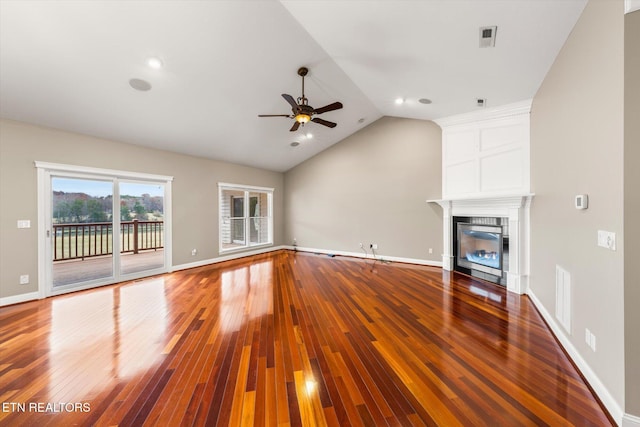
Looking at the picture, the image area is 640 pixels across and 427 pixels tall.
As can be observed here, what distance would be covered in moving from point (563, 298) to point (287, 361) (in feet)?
8.84

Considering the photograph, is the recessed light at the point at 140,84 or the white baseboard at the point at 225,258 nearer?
the recessed light at the point at 140,84

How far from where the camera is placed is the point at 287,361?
2100 mm

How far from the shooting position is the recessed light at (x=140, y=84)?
3221 mm

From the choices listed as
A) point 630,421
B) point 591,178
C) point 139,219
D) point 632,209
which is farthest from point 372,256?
point 139,219

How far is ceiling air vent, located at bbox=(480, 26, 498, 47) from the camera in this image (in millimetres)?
2482

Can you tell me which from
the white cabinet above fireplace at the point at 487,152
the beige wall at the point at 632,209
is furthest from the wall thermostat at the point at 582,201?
the white cabinet above fireplace at the point at 487,152

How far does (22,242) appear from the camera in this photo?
3486 mm

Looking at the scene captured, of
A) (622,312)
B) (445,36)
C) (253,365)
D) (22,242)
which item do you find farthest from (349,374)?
(22,242)

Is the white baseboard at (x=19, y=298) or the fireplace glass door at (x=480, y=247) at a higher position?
the fireplace glass door at (x=480, y=247)

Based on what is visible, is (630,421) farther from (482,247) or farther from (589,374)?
(482,247)

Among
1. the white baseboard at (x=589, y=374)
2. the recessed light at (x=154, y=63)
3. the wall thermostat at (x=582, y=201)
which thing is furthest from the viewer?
the recessed light at (x=154, y=63)

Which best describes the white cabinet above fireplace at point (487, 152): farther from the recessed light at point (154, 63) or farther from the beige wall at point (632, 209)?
the recessed light at point (154, 63)

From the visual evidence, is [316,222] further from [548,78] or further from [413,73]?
[548,78]

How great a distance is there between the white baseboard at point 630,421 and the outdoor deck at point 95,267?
638 cm
